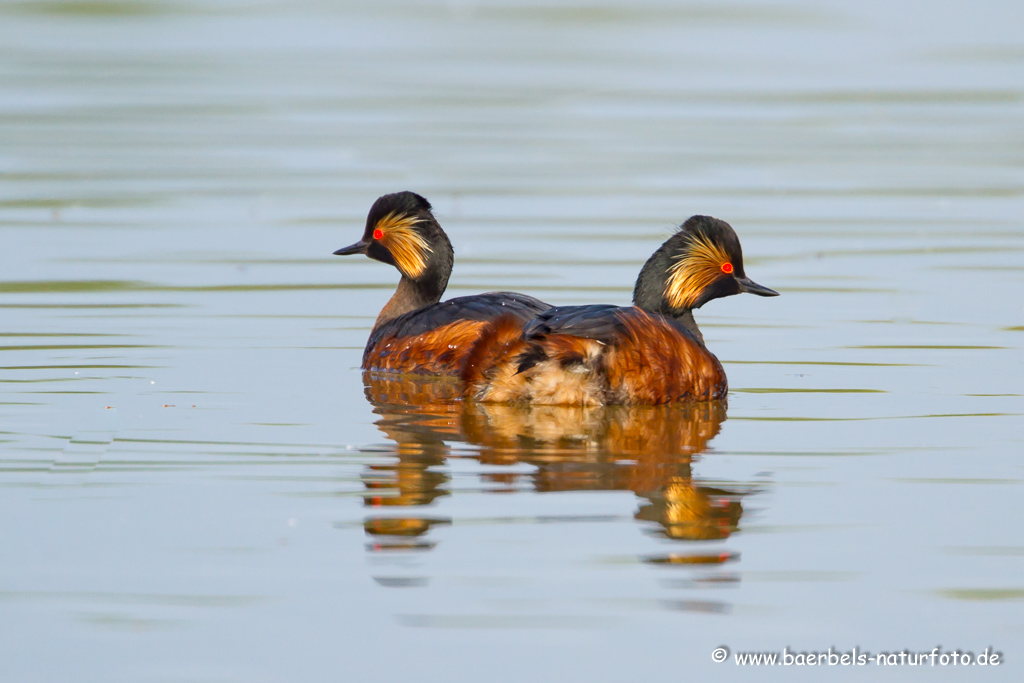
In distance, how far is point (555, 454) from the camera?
22.8 feet

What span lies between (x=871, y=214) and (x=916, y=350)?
19.7 ft

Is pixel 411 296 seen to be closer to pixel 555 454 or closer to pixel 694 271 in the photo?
pixel 694 271

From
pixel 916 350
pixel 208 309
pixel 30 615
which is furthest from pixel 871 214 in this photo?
pixel 30 615

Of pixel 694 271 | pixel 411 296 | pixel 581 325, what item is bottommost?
pixel 411 296

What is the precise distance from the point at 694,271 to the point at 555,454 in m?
2.63

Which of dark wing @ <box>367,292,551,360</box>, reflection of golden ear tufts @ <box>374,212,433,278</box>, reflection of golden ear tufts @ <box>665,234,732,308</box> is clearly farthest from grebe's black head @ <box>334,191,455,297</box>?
reflection of golden ear tufts @ <box>665,234,732,308</box>

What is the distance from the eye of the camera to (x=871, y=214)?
15.6 m

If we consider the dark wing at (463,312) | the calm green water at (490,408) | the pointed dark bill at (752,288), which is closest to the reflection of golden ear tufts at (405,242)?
the calm green water at (490,408)

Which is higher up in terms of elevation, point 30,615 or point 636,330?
point 636,330

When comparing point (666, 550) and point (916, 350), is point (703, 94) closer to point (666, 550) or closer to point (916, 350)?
point (916, 350)

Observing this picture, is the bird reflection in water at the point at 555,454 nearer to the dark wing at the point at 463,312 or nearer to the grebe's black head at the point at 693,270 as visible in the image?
the dark wing at the point at 463,312

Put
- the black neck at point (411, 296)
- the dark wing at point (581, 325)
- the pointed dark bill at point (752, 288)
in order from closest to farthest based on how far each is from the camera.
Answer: the dark wing at point (581, 325) < the pointed dark bill at point (752, 288) < the black neck at point (411, 296)

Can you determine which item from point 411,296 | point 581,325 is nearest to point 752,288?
point 581,325

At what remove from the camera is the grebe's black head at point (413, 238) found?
1065 cm
